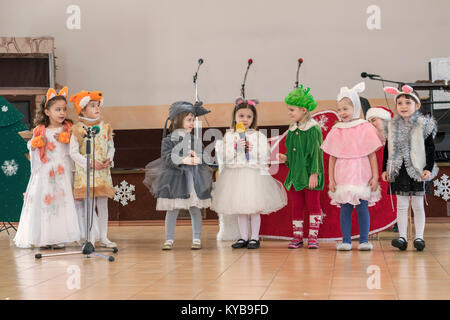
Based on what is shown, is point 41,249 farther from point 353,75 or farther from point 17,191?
point 353,75

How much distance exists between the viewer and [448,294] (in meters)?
2.97

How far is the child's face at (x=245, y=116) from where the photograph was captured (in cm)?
502

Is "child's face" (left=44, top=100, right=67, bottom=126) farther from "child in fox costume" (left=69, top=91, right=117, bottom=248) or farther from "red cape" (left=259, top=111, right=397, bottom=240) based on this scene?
"red cape" (left=259, top=111, right=397, bottom=240)

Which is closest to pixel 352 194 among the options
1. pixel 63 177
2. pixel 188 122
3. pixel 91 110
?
pixel 188 122

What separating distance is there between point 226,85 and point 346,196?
4.20 metres

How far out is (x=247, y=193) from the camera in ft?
15.9

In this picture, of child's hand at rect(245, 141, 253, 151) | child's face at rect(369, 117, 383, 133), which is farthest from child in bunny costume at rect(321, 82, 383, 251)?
child's hand at rect(245, 141, 253, 151)

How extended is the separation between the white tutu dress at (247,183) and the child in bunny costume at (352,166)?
47 cm

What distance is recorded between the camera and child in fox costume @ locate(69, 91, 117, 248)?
4.97 metres

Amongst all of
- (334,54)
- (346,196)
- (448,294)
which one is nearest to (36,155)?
(346,196)

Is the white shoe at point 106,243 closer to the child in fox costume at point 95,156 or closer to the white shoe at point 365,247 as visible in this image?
the child in fox costume at point 95,156

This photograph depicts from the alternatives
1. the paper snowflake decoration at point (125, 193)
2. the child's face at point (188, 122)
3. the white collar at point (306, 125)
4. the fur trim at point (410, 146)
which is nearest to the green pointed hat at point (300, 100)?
the white collar at point (306, 125)

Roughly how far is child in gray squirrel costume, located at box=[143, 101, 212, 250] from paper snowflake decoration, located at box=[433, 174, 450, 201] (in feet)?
9.68

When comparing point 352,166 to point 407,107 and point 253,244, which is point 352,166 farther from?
point 253,244
